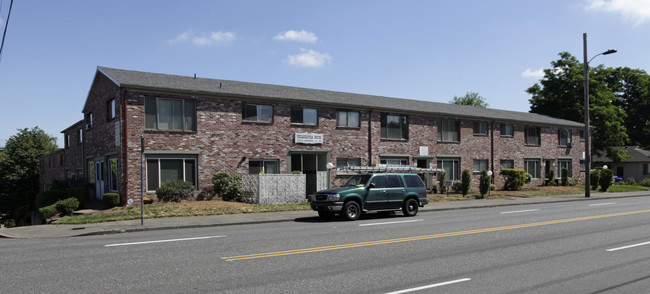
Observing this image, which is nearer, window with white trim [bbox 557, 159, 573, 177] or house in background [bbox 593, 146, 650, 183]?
window with white trim [bbox 557, 159, 573, 177]

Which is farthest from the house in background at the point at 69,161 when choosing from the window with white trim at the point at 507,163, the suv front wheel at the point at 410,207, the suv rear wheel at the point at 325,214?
the window with white trim at the point at 507,163

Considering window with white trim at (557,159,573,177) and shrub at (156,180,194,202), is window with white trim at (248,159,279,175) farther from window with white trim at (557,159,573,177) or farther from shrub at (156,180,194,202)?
window with white trim at (557,159,573,177)

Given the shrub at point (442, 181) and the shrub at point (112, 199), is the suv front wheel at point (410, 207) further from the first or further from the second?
the shrub at point (442, 181)

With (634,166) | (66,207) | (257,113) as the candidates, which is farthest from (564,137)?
(66,207)

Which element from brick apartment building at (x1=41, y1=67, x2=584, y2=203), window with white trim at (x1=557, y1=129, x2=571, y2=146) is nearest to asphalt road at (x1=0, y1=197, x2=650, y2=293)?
brick apartment building at (x1=41, y1=67, x2=584, y2=203)

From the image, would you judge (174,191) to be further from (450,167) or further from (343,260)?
(450,167)

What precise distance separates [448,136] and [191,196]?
753 inches

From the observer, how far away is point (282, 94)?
26.8 metres

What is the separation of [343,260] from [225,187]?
15.1m

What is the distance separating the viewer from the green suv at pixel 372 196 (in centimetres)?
1670

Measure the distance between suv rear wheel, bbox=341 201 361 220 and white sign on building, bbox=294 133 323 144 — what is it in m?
9.96

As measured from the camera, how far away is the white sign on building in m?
26.3

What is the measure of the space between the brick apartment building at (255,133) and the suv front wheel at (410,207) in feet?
20.5

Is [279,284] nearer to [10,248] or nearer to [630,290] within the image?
[630,290]
